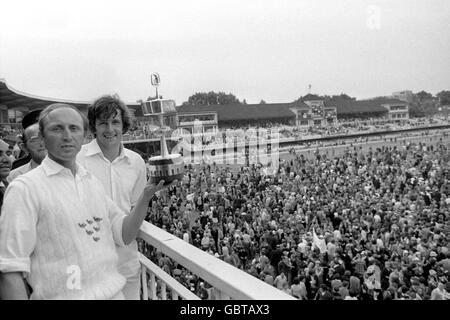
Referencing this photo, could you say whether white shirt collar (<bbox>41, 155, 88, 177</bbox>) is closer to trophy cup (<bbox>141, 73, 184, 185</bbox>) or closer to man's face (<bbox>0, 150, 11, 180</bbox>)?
trophy cup (<bbox>141, 73, 184, 185</bbox>)

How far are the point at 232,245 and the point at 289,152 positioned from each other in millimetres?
24815

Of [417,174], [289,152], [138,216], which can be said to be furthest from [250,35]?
[138,216]

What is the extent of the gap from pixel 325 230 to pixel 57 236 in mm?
9257

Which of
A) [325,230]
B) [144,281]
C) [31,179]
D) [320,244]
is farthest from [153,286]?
[325,230]

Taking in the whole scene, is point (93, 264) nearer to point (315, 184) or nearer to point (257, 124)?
point (315, 184)

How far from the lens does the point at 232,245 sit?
8953mm

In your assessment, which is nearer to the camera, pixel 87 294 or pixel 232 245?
pixel 87 294

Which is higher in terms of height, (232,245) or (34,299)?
(34,299)

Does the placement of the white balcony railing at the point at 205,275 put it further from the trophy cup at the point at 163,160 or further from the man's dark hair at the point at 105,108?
the man's dark hair at the point at 105,108

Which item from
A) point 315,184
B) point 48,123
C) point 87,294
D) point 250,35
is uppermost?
point 250,35

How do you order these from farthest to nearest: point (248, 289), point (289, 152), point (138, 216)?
point (289, 152) → point (138, 216) → point (248, 289)

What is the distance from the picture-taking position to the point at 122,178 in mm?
1716

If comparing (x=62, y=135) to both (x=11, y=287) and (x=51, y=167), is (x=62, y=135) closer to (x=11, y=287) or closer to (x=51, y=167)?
(x=51, y=167)

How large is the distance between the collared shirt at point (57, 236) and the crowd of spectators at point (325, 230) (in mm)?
1055
